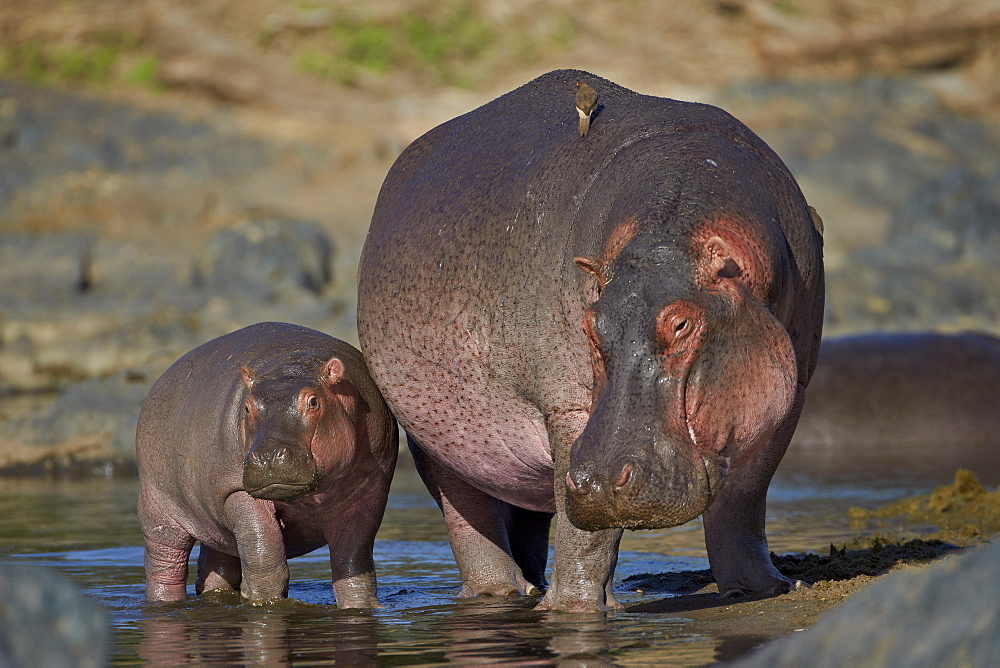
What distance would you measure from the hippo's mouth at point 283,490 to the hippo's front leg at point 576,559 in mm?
1080

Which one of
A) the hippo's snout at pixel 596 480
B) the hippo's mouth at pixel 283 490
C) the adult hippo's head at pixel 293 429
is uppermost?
the adult hippo's head at pixel 293 429

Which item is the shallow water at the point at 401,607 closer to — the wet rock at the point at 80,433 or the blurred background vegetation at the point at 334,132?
the wet rock at the point at 80,433

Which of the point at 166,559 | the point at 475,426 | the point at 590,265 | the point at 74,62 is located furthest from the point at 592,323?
the point at 74,62

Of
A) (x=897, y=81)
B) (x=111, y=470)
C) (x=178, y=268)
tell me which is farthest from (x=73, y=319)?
(x=897, y=81)

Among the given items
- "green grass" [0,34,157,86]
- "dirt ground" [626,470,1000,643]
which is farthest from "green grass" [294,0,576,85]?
"dirt ground" [626,470,1000,643]

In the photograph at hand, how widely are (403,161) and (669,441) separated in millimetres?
2731

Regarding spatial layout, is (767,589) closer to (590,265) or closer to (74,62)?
(590,265)

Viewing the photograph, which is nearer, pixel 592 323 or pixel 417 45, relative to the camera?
pixel 592 323

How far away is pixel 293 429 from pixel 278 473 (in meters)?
0.29

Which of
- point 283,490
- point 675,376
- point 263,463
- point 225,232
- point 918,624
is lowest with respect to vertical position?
point 918,624

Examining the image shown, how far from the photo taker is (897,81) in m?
21.3

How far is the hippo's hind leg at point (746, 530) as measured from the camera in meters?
5.03

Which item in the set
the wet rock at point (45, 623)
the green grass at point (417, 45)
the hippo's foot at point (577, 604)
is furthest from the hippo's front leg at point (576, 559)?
the green grass at point (417, 45)

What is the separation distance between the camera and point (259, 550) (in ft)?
18.3
